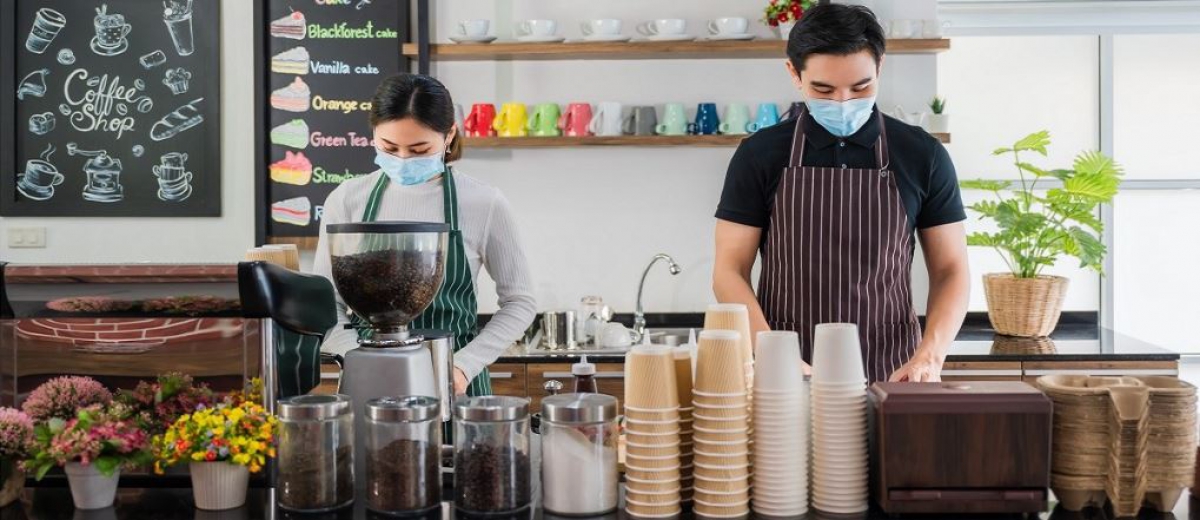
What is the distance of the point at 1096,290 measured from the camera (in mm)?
4516

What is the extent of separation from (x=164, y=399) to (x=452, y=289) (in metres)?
0.82

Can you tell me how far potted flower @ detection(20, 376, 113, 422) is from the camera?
160cm

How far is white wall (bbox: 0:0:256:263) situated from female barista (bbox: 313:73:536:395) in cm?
208

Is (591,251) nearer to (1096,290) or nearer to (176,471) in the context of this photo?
(1096,290)

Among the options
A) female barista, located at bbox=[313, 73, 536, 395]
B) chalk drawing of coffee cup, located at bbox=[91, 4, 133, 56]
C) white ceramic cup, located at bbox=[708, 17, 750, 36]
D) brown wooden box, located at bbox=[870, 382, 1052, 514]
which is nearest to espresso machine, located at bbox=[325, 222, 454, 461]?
female barista, located at bbox=[313, 73, 536, 395]

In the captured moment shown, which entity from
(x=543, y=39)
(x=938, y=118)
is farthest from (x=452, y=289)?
(x=938, y=118)

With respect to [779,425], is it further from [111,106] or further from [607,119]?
[111,106]

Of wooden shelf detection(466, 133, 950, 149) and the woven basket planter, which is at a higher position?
wooden shelf detection(466, 133, 950, 149)

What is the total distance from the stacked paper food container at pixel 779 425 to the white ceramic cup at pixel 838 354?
0.11ft

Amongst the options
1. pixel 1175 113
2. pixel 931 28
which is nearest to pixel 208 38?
pixel 931 28

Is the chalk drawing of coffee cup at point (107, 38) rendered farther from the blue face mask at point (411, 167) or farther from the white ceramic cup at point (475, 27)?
the blue face mask at point (411, 167)

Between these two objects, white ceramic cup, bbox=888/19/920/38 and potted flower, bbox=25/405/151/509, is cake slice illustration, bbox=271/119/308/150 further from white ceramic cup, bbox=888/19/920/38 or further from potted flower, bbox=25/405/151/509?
potted flower, bbox=25/405/151/509

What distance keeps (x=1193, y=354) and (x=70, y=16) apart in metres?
4.68

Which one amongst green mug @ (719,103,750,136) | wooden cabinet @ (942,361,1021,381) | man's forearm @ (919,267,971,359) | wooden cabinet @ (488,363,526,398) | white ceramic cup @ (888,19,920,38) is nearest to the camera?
man's forearm @ (919,267,971,359)
